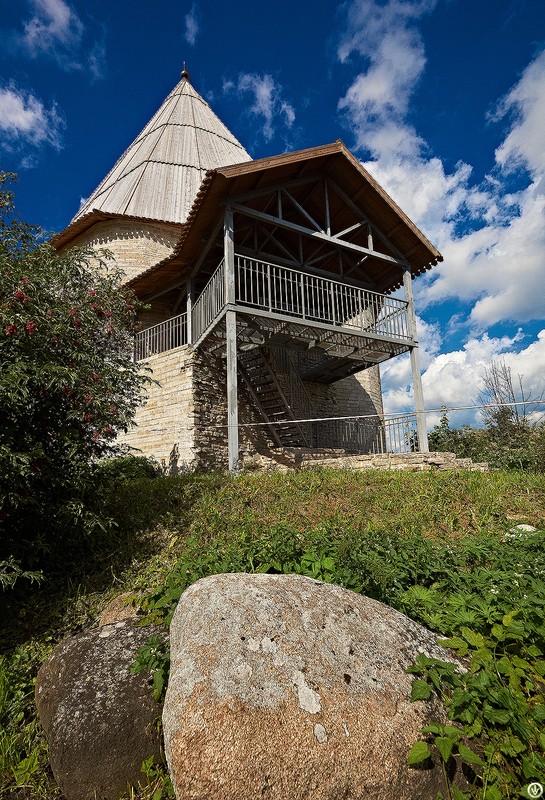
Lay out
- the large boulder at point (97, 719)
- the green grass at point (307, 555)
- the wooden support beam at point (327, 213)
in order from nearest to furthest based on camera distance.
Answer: the large boulder at point (97, 719) → the green grass at point (307, 555) → the wooden support beam at point (327, 213)

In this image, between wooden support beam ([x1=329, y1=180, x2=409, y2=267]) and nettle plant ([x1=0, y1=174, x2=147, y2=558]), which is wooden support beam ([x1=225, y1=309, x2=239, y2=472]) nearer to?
nettle plant ([x1=0, y1=174, x2=147, y2=558])

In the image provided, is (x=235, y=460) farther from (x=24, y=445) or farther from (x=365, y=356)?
(x=365, y=356)

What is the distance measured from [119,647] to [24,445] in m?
2.09

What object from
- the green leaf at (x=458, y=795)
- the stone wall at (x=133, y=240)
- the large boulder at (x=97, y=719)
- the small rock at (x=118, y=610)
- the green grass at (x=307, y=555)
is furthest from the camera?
the stone wall at (x=133, y=240)

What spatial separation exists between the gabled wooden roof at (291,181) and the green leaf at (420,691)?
8.60 metres

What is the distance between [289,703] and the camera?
6.56ft

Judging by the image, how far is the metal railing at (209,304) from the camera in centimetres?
963

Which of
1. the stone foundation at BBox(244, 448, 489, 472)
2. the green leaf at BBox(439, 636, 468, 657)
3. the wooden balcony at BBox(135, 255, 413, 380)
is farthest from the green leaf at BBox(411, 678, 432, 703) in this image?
the wooden balcony at BBox(135, 255, 413, 380)

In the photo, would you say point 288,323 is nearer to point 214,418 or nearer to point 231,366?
point 231,366

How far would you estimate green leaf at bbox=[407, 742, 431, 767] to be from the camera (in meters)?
1.84

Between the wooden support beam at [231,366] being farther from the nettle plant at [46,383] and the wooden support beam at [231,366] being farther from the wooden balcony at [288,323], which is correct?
the nettle plant at [46,383]

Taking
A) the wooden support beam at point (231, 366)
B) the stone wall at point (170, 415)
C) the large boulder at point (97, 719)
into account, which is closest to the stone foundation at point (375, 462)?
the wooden support beam at point (231, 366)

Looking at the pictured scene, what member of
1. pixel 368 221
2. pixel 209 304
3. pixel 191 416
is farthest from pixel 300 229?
pixel 191 416

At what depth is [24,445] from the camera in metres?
4.11
